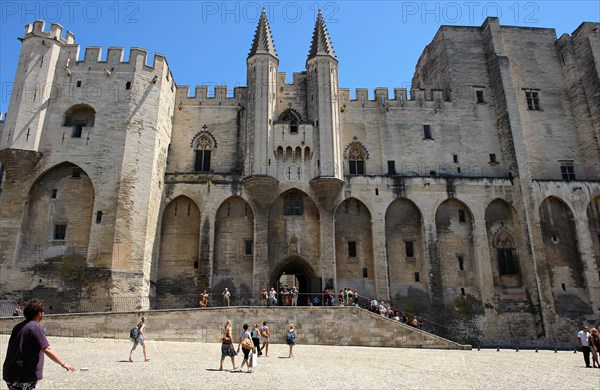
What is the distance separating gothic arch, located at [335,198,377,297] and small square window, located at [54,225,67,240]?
48.1 ft

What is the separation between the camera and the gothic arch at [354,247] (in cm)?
2672

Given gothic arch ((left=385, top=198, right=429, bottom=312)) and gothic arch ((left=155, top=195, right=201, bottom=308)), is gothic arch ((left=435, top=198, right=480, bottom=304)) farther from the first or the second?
gothic arch ((left=155, top=195, right=201, bottom=308))

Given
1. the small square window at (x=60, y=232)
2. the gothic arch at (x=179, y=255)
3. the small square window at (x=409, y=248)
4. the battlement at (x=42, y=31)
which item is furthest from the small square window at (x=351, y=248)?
the battlement at (x=42, y=31)

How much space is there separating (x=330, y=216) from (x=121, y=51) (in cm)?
1536

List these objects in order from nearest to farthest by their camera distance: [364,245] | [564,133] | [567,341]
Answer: [567,341]
[364,245]
[564,133]

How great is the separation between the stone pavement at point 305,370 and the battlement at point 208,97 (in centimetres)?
1619

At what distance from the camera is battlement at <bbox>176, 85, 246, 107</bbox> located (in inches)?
1168

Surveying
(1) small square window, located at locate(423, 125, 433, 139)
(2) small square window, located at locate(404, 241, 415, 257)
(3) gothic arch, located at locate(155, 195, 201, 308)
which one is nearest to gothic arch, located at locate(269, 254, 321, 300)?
(3) gothic arch, located at locate(155, 195, 201, 308)

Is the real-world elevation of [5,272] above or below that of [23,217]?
below

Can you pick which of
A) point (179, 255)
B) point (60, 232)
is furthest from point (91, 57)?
point (179, 255)

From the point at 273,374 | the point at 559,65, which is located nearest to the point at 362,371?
the point at 273,374

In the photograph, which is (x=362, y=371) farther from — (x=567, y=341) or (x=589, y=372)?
(x=567, y=341)

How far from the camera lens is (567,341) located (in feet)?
83.3

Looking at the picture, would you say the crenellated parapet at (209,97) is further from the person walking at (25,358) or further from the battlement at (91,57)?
the person walking at (25,358)
